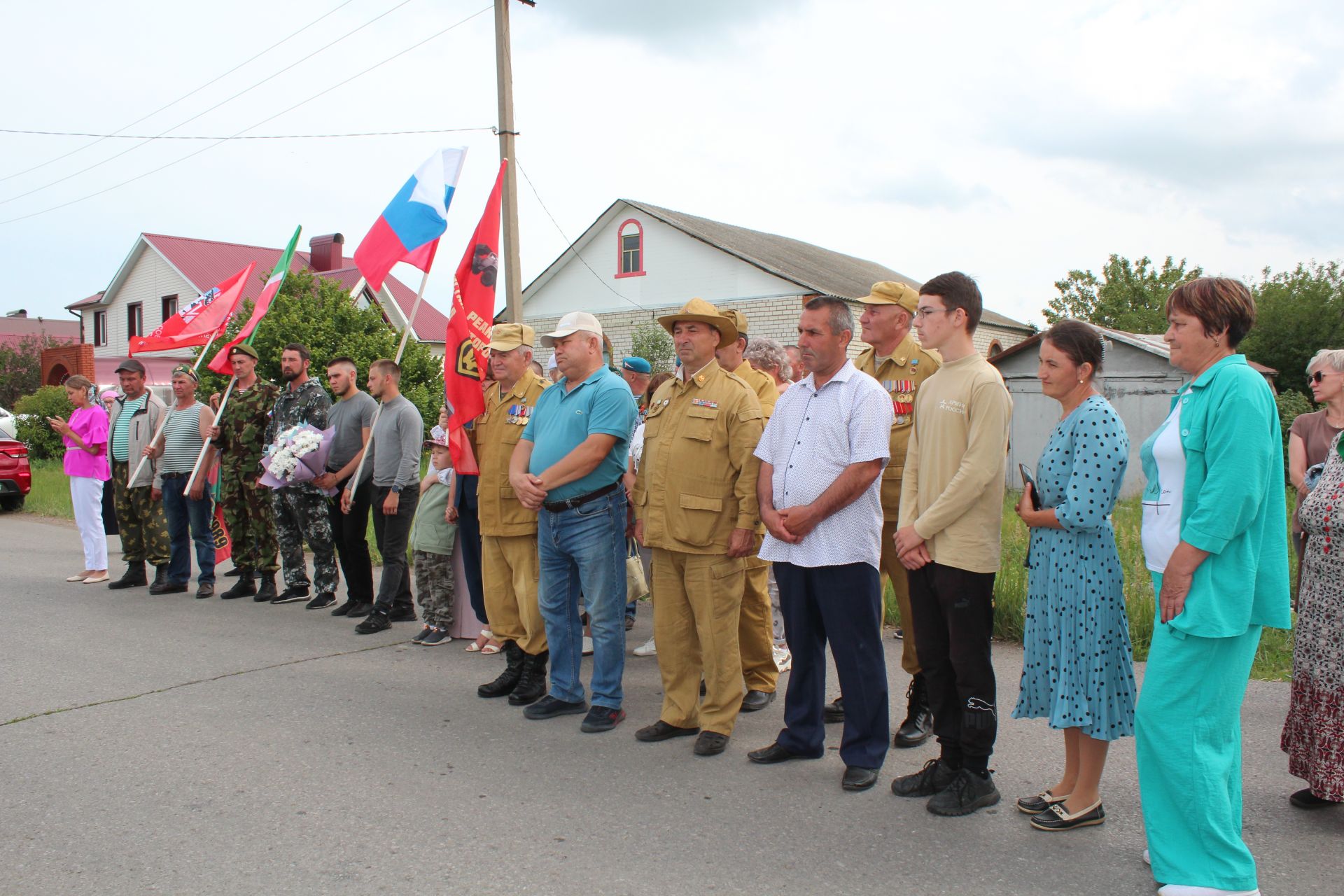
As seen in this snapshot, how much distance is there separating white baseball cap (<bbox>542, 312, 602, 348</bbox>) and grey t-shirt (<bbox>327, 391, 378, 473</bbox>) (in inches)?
128

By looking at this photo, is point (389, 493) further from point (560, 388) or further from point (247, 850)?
point (247, 850)

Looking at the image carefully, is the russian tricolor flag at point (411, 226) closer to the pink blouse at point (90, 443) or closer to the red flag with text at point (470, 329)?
the red flag with text at point (470, 329)

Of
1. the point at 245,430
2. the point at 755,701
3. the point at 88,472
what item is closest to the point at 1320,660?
the point at 755,701

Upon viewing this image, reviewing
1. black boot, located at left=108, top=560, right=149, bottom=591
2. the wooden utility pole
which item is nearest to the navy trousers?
black boot, located at left=108, top=560, right=149, bottom=591

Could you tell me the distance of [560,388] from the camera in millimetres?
5535

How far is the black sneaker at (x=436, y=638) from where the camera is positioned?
7.13 meters

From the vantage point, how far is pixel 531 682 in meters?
5.81

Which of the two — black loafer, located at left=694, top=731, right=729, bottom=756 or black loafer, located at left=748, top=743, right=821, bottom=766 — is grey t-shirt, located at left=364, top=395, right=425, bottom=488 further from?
black loafer, located at left=748, top=743, right=821, bottom=766

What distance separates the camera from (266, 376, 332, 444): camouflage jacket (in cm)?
841

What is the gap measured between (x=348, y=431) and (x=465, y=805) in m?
4.73

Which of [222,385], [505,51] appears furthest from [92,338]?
[505,51]

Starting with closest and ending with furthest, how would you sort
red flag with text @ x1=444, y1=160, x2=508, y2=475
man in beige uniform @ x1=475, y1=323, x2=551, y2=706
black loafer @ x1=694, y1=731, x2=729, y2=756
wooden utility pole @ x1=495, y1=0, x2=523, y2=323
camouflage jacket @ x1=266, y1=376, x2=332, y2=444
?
black loafer @ x1=694, y1=731, x2=729, y2=756, man in beige uniform @ x1=475, y1=323, x2=551, y2=706, red flag with text @ x1=444, y1=160, x2=508, y2=475, camouflage jacket @ x1=266, y1=376, x2=332, y2=444, wooden utility pole @ x1=495, y1=0, x2=523, y2=323

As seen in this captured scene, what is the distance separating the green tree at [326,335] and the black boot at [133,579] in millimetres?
10810

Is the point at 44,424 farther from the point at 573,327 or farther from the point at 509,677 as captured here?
the point at 573,327
